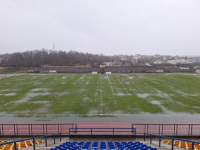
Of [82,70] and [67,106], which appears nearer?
[67,106]

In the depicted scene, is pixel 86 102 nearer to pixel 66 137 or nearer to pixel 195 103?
pixel 66 137

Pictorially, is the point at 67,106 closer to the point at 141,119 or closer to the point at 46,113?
the point at 46,113

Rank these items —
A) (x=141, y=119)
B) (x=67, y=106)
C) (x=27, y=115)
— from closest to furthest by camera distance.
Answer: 1. (x=141, y=119)
2. (x=27, y=115)
3. (x=67, y=106)

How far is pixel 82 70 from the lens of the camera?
72188 mm

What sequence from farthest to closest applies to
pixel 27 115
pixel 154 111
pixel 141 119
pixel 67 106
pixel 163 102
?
pixel 163 102
pixel 67 106
pixel 154 111
pixel 27 115
pixel 141 119

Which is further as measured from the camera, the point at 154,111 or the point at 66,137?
the point at 154,111

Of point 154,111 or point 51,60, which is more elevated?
point 51,60

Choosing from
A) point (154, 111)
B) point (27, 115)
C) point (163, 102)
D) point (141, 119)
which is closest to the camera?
point (141, 119)

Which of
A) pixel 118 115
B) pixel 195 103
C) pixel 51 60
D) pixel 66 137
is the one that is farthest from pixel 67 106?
pixel 51 60

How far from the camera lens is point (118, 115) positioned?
1850 cm

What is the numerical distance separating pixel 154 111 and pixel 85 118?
28.6ft

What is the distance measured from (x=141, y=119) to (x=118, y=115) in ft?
8.93

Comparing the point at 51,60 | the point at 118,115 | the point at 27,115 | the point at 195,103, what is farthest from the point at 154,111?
the point at 51,60

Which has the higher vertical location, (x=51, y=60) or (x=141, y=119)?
(x=51, y=60)
